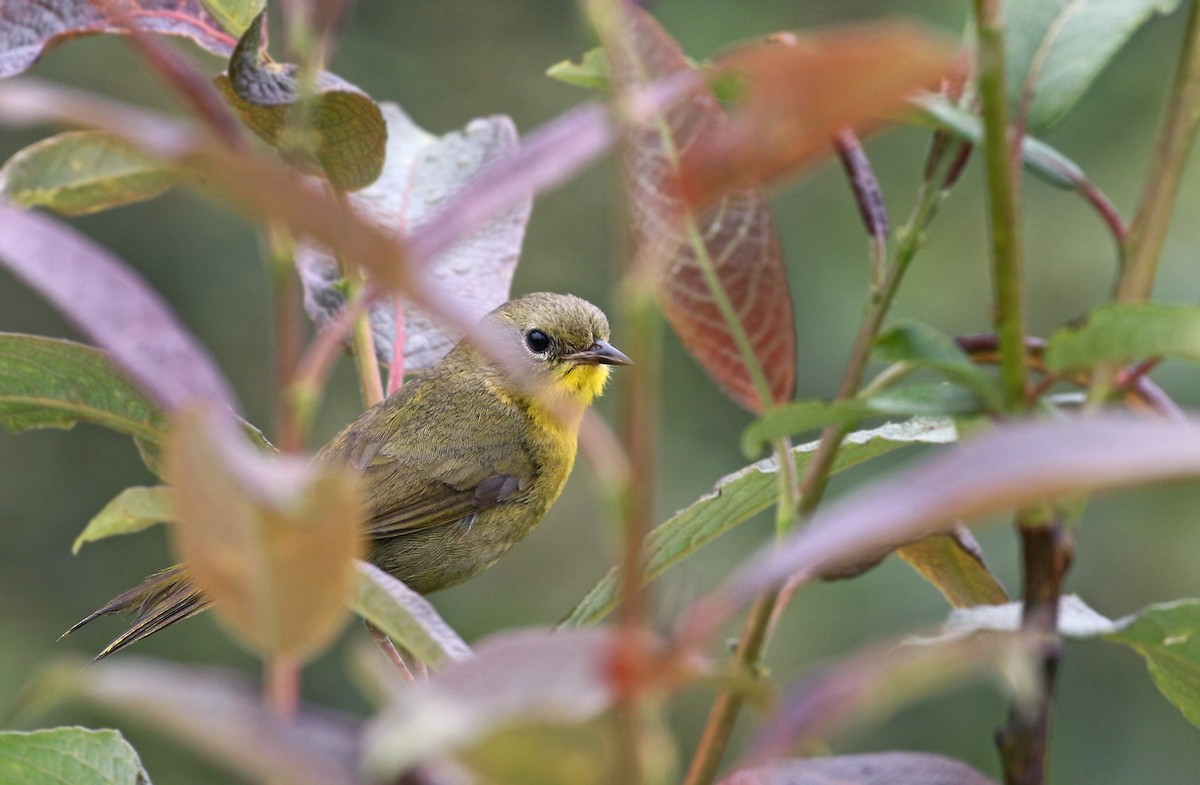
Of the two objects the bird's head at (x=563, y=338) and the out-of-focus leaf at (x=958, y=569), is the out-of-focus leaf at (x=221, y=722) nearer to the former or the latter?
the out-of-focus leaf at (x=958, y=569)

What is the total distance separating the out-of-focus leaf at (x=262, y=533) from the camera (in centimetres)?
58

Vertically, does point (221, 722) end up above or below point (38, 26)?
below

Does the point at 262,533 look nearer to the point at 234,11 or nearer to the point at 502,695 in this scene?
the point at 502,695

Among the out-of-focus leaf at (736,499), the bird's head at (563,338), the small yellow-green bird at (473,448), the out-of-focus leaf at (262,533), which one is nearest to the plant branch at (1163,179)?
the out-of-focus leaf at (736,499)

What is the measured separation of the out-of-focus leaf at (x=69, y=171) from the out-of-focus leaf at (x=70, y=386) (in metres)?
0.19

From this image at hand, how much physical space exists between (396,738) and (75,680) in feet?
0.49

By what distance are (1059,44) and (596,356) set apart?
2506 mm

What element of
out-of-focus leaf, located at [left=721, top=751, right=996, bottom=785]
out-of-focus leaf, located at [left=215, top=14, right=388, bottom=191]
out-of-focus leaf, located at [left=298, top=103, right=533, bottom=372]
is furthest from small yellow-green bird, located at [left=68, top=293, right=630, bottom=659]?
out-of-focus leaf, located at [left=721, top=751, right=996, bottom=785]

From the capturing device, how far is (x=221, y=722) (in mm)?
576

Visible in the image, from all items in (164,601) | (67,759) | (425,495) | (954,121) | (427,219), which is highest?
(954,121)

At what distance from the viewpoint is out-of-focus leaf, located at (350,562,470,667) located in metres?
0.85

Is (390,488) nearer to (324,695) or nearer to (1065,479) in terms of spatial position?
(1065,479)

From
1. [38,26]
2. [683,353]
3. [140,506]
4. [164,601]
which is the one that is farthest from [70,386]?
[683,353]

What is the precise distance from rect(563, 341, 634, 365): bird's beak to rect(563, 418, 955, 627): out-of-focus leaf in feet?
6.83
